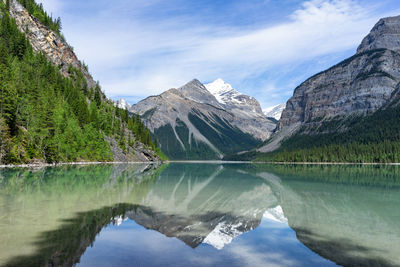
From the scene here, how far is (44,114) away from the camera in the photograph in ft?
253

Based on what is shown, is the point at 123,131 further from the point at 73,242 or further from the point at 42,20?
the point at 73,242

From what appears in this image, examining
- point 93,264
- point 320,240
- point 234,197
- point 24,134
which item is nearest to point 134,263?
point 93,264

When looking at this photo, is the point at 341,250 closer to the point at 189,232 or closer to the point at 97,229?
the point at 189,232

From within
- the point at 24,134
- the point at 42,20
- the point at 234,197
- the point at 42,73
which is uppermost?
the point at 42,20

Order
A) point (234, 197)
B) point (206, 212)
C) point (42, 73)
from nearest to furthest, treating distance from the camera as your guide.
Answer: point (206, 212)
point (234, 197)
point (42, 73)

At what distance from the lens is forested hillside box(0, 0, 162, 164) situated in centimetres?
6589

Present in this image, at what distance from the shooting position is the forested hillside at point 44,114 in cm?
6589

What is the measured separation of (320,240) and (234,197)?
53.4ft

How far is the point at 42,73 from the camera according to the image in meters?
106

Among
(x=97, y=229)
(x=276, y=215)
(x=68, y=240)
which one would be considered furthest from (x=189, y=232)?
(x=276, y=215)

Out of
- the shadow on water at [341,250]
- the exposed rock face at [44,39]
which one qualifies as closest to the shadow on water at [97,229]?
the shadow on water at [341,250]

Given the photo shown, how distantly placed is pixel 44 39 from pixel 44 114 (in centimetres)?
7618

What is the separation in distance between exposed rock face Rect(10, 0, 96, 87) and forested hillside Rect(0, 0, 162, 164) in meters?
6.22

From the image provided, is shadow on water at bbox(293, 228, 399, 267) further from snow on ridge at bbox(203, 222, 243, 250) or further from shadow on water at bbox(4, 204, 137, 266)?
shadow on water at bbox(4, 204, 137, 266)
